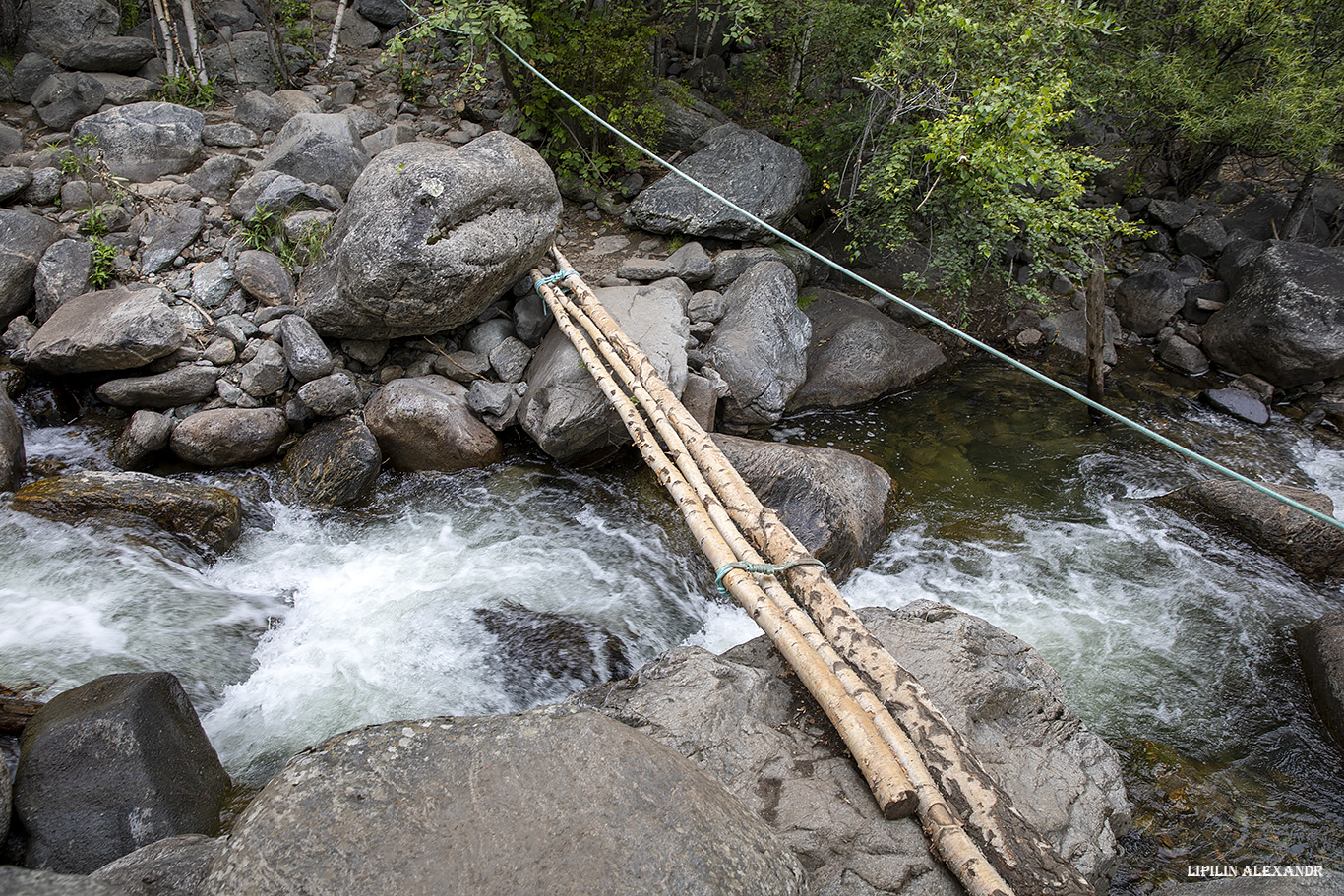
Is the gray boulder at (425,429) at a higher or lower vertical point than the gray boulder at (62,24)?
lower

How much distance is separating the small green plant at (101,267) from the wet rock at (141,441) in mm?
1509

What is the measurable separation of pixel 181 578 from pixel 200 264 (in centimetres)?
322

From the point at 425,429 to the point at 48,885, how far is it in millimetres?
4099

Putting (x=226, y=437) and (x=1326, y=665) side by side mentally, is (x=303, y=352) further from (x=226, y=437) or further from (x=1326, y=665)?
(x=1326, y=665)

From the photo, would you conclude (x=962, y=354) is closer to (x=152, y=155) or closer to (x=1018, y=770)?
(x=1018, y=770)

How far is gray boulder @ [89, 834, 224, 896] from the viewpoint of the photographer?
2.12 metres

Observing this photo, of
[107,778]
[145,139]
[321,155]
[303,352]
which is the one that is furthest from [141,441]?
[145,139]

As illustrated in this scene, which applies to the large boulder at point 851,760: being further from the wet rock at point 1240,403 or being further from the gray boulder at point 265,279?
the wet rock at point 1240,403

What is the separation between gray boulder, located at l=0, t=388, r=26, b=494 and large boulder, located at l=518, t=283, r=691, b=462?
3.46 meters

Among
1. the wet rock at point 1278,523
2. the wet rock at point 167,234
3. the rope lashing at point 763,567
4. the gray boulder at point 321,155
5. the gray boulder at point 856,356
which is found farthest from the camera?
the gray boulder at point 856,356

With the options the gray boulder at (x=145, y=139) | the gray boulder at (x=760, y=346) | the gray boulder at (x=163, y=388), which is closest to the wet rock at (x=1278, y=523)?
the gray boulder at (x=760, y=346)

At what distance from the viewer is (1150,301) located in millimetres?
8266

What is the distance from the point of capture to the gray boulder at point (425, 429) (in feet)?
18.6

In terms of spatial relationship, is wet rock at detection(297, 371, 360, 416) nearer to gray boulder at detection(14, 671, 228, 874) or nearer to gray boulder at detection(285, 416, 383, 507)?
gray boulder at detection(285, 416, 383, 507)
